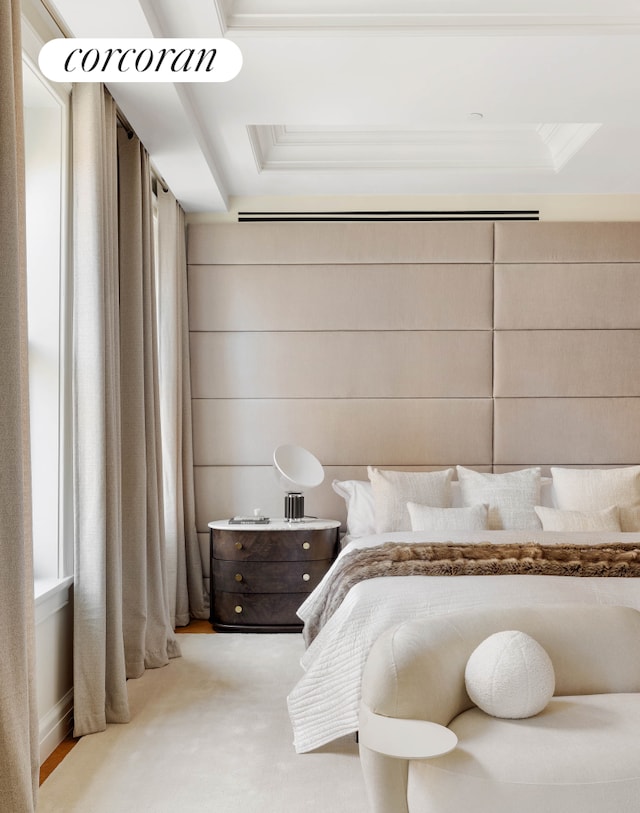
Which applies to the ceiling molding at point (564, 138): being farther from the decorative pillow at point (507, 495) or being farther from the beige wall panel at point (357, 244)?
the decorative pillow at point (507, 495)

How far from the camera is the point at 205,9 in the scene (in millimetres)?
2719

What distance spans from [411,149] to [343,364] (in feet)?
4.31

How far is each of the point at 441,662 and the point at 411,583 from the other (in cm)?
92

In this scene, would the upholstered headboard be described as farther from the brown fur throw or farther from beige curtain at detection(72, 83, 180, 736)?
the brown fur throw

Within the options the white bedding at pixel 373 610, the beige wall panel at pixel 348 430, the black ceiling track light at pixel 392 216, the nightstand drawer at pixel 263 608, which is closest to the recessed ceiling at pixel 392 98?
the black ceiling track light at pixel 392 216

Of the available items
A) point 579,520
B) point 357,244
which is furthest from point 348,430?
point 579,520

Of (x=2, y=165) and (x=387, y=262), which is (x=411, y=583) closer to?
(x=2, y=165)

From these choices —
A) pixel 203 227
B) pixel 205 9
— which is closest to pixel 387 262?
pixel 203 227

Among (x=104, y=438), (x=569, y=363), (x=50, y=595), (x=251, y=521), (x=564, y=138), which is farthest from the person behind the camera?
(x=569, y=363)

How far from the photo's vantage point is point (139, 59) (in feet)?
9.12

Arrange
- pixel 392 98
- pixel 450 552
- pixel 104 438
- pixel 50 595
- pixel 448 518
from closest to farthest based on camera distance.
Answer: pixel 50 595 < pixel 104 438 < pixel 450 552 < pixel 392 98 < pixel 448 518

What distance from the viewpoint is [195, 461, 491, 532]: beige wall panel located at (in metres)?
4.90

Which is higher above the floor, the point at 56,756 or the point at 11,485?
the point at 11,485

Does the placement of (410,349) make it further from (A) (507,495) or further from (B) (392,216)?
(A) (507,495)
